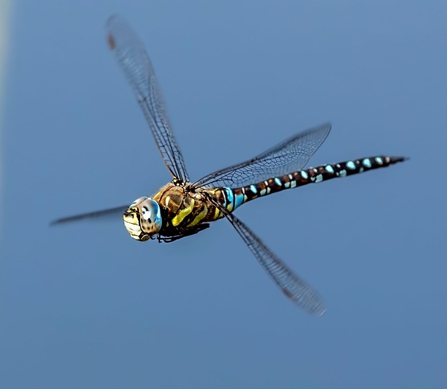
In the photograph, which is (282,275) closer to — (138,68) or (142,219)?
(142,219)

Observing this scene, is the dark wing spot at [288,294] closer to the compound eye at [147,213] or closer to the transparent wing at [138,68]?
the compound eye at [147,213]

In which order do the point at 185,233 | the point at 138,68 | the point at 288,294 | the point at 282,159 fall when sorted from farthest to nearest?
the point at 282,159 < the point at 138,68 < the point at 185,233 < the point at 288,294

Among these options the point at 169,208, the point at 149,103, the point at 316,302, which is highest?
the point at 149,103

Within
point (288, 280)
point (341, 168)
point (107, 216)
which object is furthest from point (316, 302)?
point (341, 168)

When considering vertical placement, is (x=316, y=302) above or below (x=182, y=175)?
below

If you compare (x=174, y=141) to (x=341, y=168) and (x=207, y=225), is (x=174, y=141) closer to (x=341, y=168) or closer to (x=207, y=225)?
(x=207, y=225)

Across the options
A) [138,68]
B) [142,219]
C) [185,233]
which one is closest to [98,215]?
[142,219]
